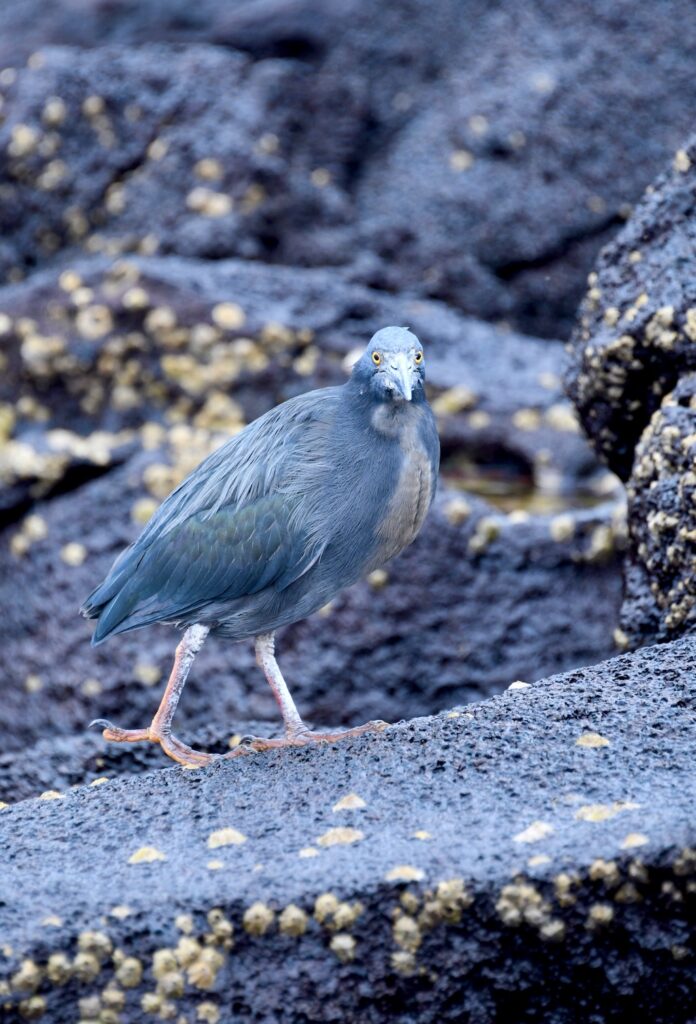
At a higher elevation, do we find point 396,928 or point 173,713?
point 396,928

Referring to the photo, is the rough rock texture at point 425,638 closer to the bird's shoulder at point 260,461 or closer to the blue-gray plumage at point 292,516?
the blue-gray plumage at point 292,516

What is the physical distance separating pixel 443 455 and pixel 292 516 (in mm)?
3244

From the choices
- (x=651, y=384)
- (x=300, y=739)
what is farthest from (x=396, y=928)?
(x=651, y=384)

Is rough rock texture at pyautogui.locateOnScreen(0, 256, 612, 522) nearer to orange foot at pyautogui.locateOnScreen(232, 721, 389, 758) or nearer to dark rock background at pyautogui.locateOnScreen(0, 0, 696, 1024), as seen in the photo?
dark rock background at pyautogui.locateOnScreen(0, 0, 696, 1024)

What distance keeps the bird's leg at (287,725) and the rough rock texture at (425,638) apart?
1.49m

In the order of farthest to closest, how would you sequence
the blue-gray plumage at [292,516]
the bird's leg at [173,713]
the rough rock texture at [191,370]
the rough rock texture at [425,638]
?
the rough rock texture at [191,370]
the rough rock texture at [425,638]
the bird's leg at [173,713]
the blue-gray plumage at [292,516]

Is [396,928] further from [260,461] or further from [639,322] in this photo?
[639,322]

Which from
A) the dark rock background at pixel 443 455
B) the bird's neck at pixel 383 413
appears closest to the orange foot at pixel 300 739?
the dark rock background at pixel 443 455

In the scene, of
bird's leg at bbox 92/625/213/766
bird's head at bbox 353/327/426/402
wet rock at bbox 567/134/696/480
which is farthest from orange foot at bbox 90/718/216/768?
wet rock at bbox 567/134/696/480

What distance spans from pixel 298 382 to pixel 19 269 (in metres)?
2.28

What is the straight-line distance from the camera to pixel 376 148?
870cm

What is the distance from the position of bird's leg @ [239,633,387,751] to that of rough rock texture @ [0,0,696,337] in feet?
13.2

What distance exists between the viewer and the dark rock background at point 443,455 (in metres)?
3.01

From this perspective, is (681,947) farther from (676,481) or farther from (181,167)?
(181,167)
